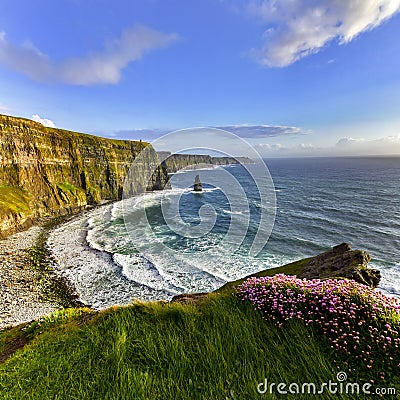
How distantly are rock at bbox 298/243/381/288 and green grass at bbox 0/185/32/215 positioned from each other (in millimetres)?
51027

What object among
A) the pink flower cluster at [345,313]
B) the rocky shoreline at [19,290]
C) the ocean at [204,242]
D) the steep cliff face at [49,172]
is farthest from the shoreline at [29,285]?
the pink flower cluster at [345,313]

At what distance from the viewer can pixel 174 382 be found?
11.5ft

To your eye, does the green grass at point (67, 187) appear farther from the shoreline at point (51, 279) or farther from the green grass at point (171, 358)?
the green grass at point (171, 358)

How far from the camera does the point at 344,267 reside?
9.48m

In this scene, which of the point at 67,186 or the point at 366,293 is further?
the point at 67,186

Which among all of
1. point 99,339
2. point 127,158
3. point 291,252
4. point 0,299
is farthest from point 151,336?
point 127,158

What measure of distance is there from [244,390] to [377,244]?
3668 centimetres

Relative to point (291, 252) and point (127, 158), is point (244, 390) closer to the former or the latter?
point (291, 252)

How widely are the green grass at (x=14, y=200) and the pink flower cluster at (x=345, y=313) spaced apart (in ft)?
169

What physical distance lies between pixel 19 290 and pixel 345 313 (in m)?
27.2

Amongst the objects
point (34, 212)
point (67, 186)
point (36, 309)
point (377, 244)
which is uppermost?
point (67, 186)

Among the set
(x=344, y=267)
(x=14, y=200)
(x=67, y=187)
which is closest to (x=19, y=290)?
(x=344, y=267)

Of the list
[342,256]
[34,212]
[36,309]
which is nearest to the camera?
[342,256]

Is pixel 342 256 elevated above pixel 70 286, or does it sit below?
above
